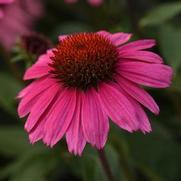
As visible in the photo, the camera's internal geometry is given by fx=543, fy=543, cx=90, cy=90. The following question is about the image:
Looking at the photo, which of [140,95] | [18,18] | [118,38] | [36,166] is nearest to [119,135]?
[36,166]

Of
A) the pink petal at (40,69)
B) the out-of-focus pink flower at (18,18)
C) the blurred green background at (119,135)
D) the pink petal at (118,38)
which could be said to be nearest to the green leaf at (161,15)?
the blurred green background at (119,135)

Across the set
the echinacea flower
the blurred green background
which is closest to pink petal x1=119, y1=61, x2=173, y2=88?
the echinacea flower

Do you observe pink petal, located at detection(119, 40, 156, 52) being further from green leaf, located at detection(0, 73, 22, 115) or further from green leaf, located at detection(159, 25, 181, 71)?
green leaf, located at detection(0, 73, 22, 115)

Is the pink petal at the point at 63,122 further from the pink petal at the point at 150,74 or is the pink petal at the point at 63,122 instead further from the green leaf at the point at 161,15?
the green leaf at the point at 161,15

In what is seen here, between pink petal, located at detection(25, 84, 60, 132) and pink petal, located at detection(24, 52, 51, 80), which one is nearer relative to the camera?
pink petal, located at detection(25, 84, 60, 132)

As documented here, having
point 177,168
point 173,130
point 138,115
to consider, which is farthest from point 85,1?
point 138,115

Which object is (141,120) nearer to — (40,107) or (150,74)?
(150,74)
